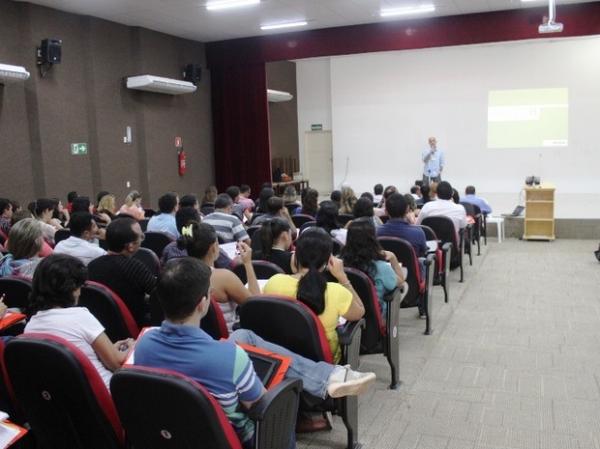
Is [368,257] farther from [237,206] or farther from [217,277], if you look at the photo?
[237,206]

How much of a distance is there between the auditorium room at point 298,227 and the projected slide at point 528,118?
4 cm

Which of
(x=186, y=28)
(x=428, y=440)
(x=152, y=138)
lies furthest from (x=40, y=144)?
(x=428, y=440)

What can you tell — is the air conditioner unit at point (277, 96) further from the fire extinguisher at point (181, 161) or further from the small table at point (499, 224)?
the small table at point (499, 224)

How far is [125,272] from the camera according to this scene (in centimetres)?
301

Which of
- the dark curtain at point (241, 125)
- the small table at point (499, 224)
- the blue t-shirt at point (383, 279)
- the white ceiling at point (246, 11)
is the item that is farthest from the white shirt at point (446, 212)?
the dark curtain at point (241, 125)

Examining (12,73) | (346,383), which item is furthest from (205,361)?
(12,73)

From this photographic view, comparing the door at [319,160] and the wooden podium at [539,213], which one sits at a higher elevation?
the door at [319,160]

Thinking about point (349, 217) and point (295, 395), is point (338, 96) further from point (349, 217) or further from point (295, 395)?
point (295, 395)

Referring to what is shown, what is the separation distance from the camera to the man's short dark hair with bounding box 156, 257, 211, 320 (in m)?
1.75

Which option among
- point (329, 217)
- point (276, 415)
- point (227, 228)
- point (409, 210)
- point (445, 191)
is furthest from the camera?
point (445, 191)

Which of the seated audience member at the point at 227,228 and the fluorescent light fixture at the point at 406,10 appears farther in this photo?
the fluorescent light fixture at the point at 406,10

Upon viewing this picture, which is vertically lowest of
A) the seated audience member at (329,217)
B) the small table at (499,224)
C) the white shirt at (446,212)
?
the small table at (499,224)

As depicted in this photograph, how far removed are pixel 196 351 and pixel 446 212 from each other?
4.48 metres

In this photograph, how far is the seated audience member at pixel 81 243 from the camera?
12.0 ft
